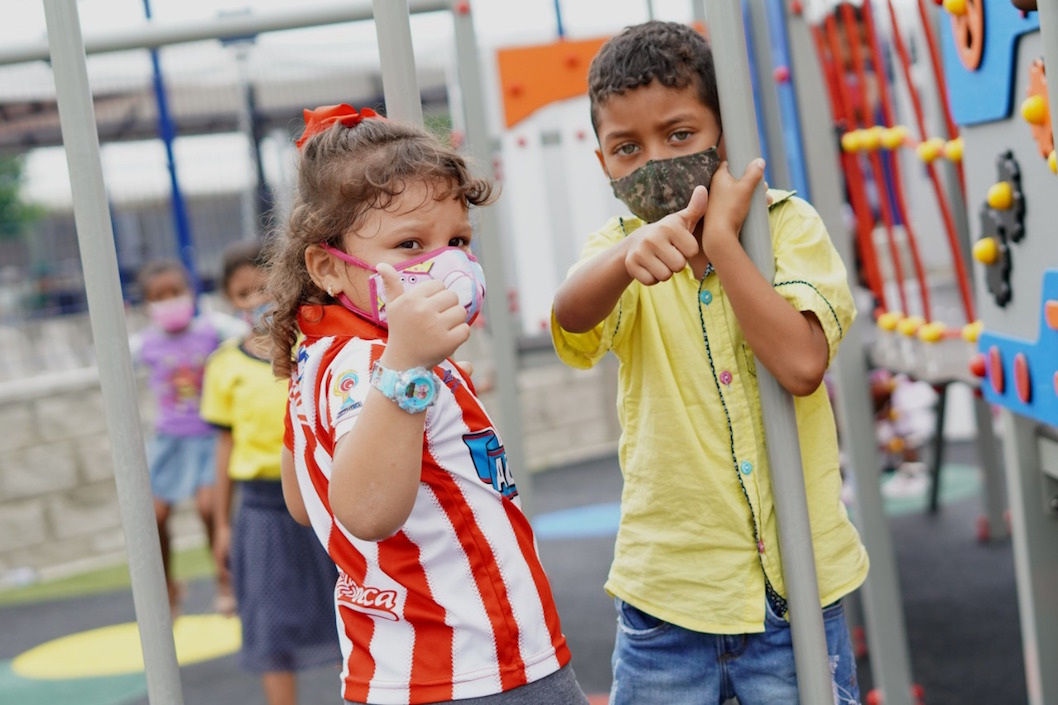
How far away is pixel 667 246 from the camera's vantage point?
1234mm

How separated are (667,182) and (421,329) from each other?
411mm

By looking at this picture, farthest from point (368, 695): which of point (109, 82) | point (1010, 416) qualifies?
point (109, 82)

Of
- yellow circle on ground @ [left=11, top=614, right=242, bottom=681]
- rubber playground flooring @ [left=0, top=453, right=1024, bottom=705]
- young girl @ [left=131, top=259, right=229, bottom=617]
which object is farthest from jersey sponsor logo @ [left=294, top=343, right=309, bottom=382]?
Result: young girl @ [left=131, top=259, right=229, bottom=617]

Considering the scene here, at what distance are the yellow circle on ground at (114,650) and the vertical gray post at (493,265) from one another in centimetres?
216

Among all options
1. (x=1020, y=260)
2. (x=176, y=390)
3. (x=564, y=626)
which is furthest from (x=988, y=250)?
(x=176, y=390)

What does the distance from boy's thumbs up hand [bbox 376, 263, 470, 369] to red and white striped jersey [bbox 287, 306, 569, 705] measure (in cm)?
9

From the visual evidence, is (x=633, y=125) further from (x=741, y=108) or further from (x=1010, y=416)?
(x=1010, y=416)

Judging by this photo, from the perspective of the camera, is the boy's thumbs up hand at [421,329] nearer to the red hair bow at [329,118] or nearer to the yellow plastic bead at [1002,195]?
the red hair bow at [329,118]

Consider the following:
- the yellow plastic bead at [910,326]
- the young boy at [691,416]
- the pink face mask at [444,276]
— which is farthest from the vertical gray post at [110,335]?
the yellow plastic bead at [910,326]

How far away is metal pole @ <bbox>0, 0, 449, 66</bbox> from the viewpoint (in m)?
2.92

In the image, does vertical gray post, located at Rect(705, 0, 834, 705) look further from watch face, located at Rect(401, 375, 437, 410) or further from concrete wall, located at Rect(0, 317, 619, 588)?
concrete wall, located at Rect(0, 317, 619, 588)

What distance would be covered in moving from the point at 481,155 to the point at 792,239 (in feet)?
4.55

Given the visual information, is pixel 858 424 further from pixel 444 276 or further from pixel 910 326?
pixel 444 276

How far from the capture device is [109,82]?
6617mm
